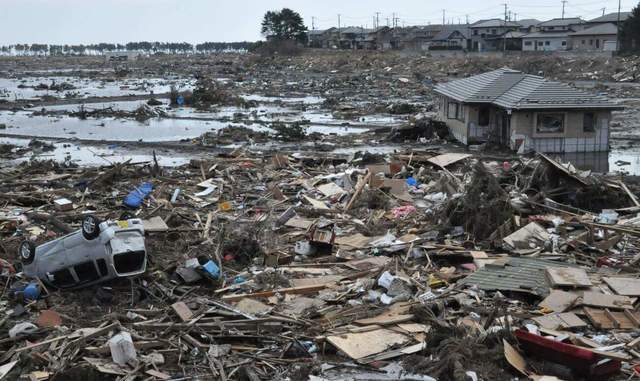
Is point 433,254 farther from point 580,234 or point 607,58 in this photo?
point 607,58

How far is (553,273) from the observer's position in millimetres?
9305

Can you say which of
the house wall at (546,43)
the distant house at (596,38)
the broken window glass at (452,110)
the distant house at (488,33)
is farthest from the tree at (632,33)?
the broken window glass at (452,110)

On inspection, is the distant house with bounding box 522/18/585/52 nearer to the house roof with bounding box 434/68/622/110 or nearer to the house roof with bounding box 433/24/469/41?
the house roof with bounding box 433/24/469/41

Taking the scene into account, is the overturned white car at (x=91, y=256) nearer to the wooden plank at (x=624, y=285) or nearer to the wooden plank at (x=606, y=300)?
the wooden plank at (x=606, y=300)

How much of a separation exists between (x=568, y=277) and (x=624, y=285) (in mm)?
714

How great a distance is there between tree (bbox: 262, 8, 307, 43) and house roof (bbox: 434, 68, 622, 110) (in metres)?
72.0

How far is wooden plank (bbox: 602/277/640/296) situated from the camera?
8.80 meters

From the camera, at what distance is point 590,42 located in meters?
77.8

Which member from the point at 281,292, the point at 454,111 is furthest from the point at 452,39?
the point at 281,292

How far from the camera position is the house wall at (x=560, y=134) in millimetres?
21672

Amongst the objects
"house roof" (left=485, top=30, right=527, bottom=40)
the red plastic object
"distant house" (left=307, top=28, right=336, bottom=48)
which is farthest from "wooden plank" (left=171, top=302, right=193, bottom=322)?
"distant house" (left=307, top=28, right=336, bottom=48)

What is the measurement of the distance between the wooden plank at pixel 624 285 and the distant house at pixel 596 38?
228ft

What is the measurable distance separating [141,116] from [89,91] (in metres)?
22.4

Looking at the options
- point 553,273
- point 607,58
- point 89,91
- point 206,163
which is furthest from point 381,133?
point 607,58
